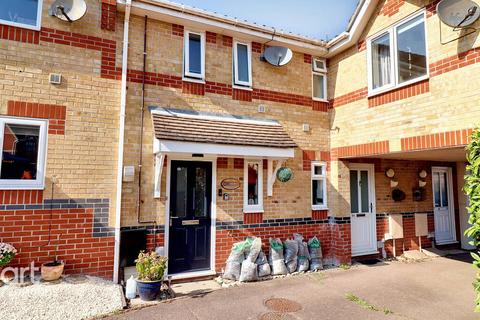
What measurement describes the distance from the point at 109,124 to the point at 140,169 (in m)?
1.07

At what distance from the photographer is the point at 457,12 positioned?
5270 millimetres

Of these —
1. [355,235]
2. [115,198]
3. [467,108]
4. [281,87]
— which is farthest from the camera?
[355,235]

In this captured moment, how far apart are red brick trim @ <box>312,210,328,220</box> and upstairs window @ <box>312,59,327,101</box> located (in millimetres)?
3086

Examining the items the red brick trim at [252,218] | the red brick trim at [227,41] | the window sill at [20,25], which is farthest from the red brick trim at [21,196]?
the red brick trim at [227,41]

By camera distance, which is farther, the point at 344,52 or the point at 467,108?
the point at 344,52

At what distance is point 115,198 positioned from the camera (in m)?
5.87

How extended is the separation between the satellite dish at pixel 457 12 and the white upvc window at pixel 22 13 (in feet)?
23.9

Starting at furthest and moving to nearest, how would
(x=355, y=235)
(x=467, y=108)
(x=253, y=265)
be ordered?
(x=355, y=235)
(x=253, y=265)
(x=467, y=108)

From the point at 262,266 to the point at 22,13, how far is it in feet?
22.6

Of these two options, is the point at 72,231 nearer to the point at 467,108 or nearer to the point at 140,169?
the point at 140,169

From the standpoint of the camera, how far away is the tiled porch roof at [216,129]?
5.88m

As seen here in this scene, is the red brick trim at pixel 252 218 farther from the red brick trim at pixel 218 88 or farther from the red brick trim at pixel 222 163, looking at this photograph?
the red brick trim at pixel 218 88

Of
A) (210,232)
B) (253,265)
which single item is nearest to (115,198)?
(210,232)

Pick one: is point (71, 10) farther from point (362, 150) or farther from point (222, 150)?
point (362, 150)
